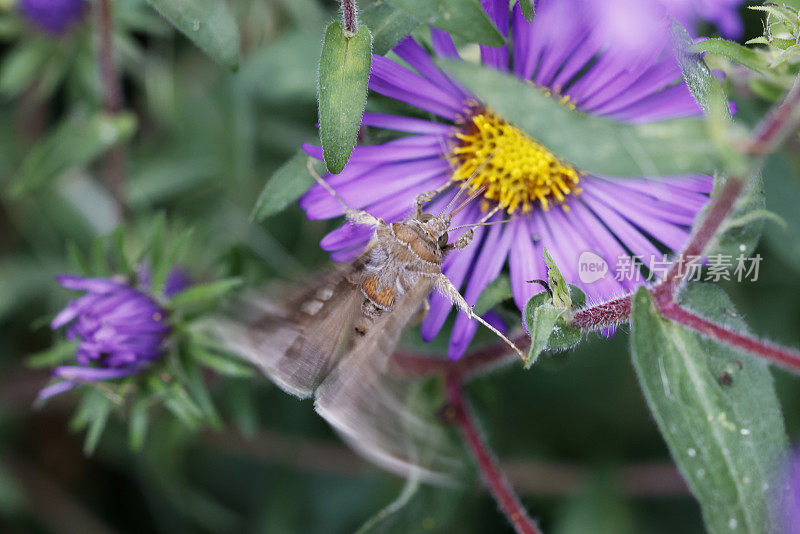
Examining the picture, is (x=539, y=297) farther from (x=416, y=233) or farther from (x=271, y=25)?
(x=271, y=25)

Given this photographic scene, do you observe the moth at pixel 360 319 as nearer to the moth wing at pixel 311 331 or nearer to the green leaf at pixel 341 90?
the moth wing at pixel 311 331

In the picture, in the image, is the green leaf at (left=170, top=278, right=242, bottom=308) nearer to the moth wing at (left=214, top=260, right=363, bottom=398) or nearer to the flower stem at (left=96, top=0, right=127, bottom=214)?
the moth wing at (left=214, top=260, right=363, bottom=398)

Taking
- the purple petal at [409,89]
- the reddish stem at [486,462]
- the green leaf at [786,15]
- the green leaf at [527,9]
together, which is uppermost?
the green leaf at [786,15]

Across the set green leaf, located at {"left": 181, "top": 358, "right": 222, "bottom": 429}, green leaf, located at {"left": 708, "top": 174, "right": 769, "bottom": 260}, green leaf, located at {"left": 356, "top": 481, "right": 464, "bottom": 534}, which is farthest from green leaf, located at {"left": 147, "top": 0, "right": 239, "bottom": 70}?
green leaf, located at {"left": 356, "top": 481, "right": 464, "bottom": 534}

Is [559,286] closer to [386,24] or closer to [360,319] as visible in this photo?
[360,319]

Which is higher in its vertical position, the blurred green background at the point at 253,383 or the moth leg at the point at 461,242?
the moth leg at the point at 461,242

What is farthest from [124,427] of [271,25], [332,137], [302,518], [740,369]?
[740,369]

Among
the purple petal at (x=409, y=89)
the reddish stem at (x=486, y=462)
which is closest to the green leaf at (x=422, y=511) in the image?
the reddish stem at (x=486, y=462)
